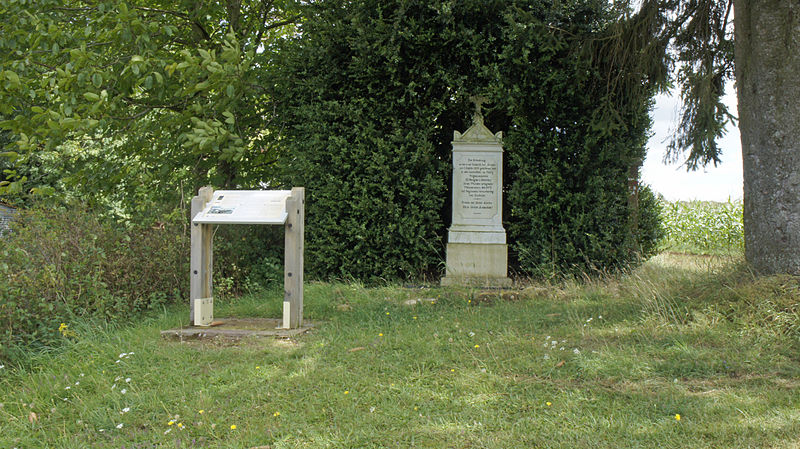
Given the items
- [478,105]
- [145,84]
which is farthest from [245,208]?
[478,105]

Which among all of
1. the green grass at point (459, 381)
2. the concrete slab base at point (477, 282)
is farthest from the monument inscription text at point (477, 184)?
the green grass at point (459, 381)

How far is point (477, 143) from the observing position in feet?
28.4

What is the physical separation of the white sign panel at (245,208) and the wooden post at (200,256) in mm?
112

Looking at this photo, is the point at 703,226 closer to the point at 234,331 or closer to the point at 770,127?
the point at 770,127

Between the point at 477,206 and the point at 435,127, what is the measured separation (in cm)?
146

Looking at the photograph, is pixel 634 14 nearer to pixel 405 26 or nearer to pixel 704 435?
pixel 405 26

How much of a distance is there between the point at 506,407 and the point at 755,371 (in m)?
2.11

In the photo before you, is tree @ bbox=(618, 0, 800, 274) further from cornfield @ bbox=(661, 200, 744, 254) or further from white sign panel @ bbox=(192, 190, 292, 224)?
cornfield @ bbox=(661, 200, 744, 254)

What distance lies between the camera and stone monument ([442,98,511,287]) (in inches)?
334

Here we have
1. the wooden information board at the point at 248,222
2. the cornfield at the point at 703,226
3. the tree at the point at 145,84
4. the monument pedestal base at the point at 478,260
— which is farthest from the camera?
the cornfield at the point at 703,226

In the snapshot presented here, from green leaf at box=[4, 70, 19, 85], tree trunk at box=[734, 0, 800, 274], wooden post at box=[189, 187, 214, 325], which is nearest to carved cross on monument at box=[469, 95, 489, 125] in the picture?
tree trunk at box=[734, 0, 800, 274]

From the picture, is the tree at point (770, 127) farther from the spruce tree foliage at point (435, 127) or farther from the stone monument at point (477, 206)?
the stone monument at point (477, 206)

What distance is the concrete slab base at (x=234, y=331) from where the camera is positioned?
553cm

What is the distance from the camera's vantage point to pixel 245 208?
19.3ft
